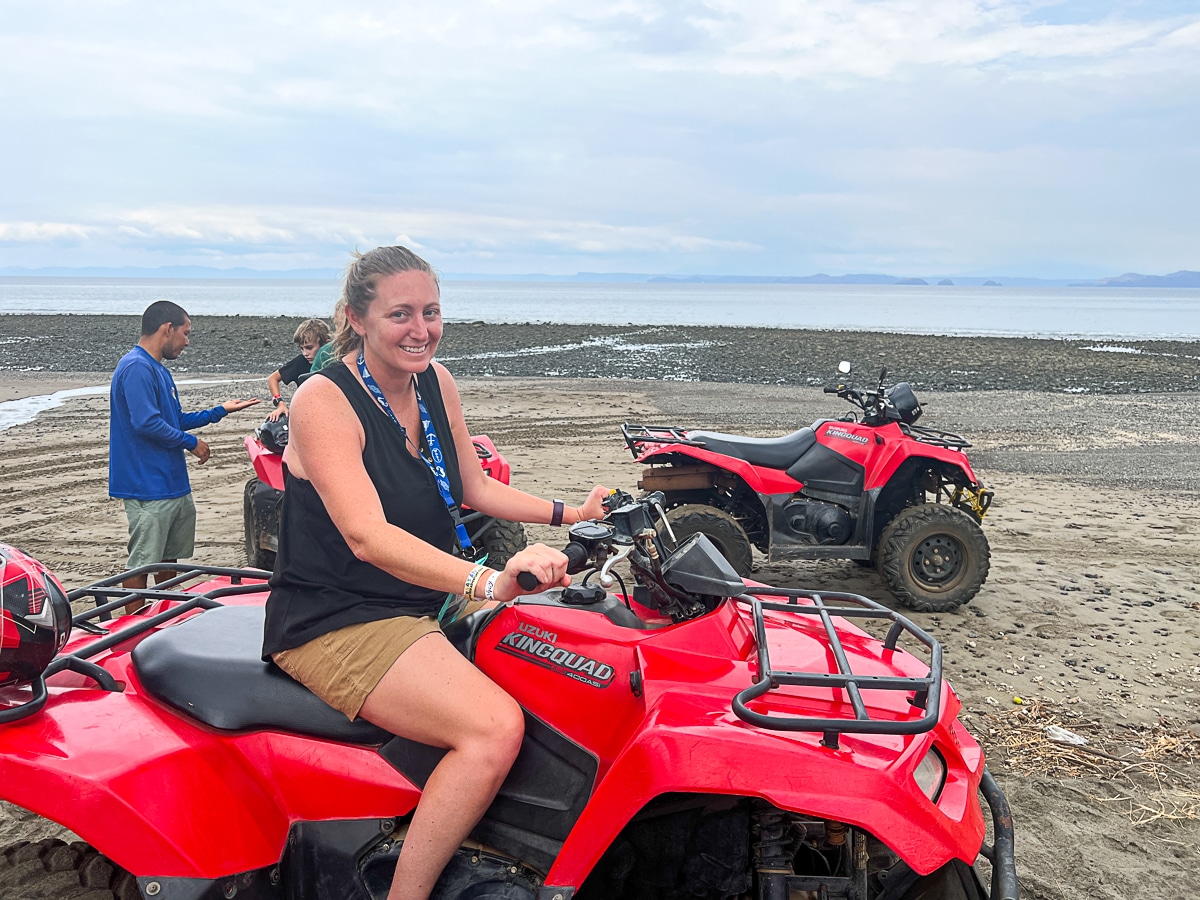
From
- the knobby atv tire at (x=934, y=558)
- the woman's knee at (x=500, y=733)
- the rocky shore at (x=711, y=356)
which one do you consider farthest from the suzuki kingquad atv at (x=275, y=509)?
the rocky shore at (x=711, y=356)

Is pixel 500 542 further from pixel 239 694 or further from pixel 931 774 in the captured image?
pixel 931 774

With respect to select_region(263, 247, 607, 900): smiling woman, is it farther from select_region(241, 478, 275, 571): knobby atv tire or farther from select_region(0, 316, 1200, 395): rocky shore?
select_region(0, 316, 1200, 395): rocky shore

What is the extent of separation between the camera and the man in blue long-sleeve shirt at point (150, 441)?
550cm

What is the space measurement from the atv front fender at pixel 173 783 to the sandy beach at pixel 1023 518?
1.65 meters

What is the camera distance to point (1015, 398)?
1881cm

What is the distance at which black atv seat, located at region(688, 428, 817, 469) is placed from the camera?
664 centimetres

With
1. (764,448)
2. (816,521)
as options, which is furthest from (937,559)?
Result: (764,448)

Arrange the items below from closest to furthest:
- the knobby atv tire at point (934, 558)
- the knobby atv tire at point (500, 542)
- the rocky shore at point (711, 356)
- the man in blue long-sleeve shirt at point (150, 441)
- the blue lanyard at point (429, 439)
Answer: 1. the blue lanyard at point (429, 439)
2. the man in blue long-sleeve shirt at point (150, 441)
3. the knobby atv tire at point (934, 558)
4. the knobby atv tire at point (500, 542)
5. the rocky shore at point (711, 356)

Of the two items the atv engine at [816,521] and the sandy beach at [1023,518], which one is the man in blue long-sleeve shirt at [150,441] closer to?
the sandy beach at [1023,518]

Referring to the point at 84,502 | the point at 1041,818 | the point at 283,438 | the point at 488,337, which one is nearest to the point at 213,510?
the point at 84,502

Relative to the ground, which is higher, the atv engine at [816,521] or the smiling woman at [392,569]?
the smiling woman at [392,569]

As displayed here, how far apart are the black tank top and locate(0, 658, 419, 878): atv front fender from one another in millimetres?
314

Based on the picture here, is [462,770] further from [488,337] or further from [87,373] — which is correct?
[488,337]

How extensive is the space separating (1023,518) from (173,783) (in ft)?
27.0
